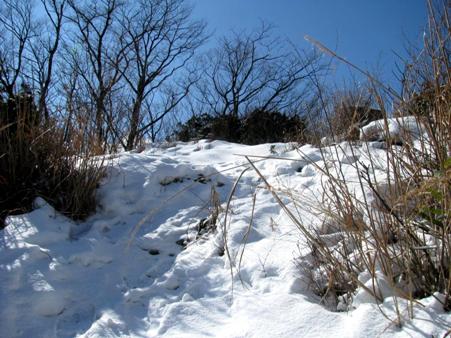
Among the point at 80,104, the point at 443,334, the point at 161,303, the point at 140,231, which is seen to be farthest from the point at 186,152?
the point at 443,334

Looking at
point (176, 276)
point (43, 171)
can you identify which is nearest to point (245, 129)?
point (43, 171)

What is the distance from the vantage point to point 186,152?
4281 millimetres

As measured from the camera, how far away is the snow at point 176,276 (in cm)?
126

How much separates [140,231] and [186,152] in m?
2.01

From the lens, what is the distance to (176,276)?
1859mm

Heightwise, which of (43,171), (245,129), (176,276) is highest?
(245,129)

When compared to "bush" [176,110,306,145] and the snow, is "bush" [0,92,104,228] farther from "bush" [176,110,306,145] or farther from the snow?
"bush" [176,110,306,145]

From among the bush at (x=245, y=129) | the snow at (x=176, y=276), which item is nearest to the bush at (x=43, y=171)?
the snow at (x=176, y=276)

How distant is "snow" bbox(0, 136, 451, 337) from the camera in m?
1.26

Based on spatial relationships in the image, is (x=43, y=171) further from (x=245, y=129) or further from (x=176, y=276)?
(x=245, y=129)

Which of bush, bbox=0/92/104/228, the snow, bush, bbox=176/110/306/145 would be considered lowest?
the snow

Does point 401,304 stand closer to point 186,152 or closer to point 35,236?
point 35,236

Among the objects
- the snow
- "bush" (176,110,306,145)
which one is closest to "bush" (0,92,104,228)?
the snow

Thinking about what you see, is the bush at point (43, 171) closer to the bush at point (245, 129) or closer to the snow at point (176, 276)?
the snow at point (176, 276)
